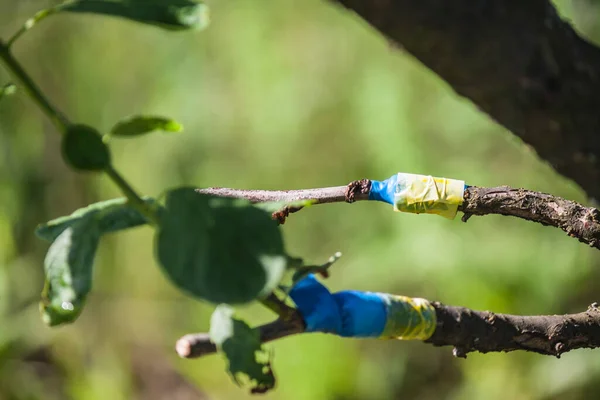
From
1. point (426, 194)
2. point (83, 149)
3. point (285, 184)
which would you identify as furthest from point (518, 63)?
point (285, 184)

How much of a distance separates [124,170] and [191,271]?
1627mm

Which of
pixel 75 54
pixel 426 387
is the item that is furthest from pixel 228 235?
pixel 75 54

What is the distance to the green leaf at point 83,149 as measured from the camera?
0.29 meters

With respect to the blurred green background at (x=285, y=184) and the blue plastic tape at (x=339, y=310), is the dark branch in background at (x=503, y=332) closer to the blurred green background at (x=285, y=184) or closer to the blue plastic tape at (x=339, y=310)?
the blue plastic tape at (x=339, y=310)

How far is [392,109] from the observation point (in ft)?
4.91

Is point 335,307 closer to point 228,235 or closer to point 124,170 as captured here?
point 228,235

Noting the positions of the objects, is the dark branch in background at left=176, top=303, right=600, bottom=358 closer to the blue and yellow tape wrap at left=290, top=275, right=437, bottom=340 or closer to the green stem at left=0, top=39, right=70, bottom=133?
the blue and yellow tape wrap at left=290, top=275, right=437, bottom=340

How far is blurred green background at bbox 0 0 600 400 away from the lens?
1275mm

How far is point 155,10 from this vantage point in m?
0.33

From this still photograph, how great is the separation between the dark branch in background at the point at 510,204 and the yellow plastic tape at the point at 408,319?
7cm

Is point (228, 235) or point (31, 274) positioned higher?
point (228, 235)

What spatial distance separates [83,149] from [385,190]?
22cm

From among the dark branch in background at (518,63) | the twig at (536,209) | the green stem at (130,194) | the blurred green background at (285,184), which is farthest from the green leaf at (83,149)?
the blurred green background at (285,184)

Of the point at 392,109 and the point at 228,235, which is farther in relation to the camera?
the point at 392,109
